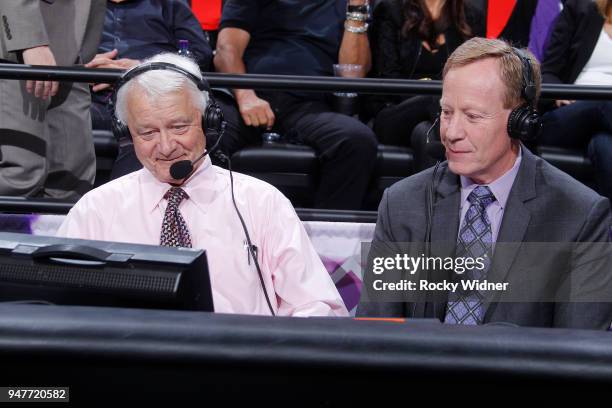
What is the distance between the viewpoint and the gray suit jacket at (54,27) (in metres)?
2.47

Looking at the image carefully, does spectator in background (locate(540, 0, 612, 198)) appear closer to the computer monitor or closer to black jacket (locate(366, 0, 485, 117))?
black jacket (locate(366, 0, 485, 117))

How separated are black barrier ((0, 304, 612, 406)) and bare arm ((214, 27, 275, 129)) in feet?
8.69

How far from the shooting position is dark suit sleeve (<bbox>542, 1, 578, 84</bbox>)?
352 centimetres

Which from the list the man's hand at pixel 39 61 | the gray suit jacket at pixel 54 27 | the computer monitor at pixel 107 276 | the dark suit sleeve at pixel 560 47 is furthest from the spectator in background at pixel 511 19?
the computer monitor at pixel 107 276

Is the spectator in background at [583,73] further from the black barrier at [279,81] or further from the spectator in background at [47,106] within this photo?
the spectator in background at [47,106]

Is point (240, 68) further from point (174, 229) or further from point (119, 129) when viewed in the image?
point (174, 229)

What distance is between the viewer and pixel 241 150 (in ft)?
10.6

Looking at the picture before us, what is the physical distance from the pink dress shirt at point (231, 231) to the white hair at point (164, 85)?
0.14 meters

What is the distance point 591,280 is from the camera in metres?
1.59

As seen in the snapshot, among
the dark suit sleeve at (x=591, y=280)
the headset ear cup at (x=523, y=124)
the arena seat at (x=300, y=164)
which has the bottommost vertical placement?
the arena seat at (x=300, y=164)

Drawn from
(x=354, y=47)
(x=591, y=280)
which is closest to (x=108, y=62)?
(x=354, y=47)

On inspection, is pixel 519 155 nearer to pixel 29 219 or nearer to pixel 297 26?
pixel 29 219

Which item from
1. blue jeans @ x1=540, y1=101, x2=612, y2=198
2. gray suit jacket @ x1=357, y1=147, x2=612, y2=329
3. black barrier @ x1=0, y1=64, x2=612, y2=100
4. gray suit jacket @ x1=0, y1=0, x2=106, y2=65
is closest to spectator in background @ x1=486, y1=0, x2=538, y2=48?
blue jeans @ x1=540, y1=101, x2=612, y2=198

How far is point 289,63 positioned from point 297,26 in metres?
0.16
